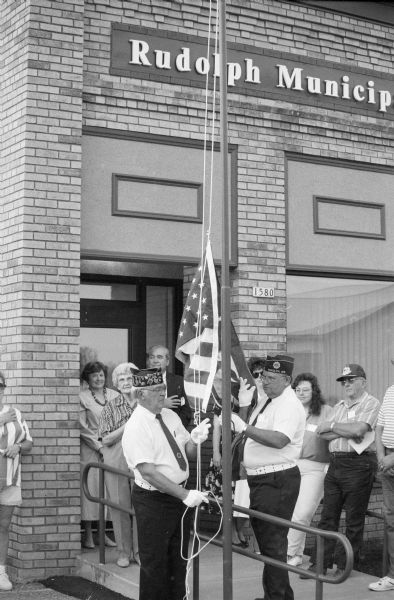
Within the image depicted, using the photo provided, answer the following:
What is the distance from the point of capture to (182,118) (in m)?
8.91

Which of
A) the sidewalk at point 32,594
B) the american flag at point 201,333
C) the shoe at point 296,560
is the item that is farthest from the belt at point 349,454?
the sidewalk at point 32,594

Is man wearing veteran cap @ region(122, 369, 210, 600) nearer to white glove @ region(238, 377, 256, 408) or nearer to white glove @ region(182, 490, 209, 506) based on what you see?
white glove @ region(182, 490, 209, 506)

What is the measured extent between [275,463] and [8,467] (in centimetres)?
243

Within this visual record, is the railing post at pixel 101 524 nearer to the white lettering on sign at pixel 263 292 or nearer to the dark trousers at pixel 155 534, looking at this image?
the dark trousers at pixel 155 534

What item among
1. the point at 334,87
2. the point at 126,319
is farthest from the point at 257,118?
the point at 126,319

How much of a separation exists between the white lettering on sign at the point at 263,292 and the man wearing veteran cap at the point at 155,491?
10.4 feet

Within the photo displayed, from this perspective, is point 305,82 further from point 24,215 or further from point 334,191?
point 24,215

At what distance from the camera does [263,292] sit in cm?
911

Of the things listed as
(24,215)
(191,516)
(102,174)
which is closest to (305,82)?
(102,174)

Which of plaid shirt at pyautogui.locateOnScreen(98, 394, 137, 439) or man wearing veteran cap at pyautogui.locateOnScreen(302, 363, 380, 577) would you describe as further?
plaid shirt at pyautogui.locateOnScreen(98, 394, 137, 439)

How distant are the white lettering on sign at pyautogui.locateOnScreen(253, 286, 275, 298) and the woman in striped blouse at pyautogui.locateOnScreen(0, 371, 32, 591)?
276cm

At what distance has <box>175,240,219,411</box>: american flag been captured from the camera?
6086mm

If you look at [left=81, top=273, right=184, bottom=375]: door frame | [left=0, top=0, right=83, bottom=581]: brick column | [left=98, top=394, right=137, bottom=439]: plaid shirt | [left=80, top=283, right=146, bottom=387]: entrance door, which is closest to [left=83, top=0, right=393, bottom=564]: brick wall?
[left=0, top=0, right=83, bottom=581]: brick column

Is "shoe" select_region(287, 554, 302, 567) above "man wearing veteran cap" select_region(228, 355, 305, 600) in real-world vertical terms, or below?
below
